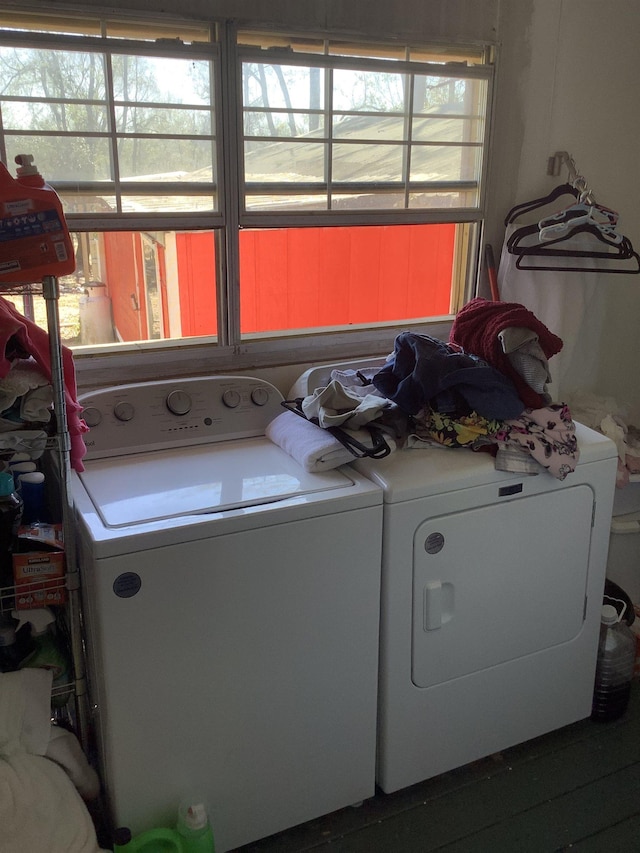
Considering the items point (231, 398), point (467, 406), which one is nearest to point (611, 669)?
point (467, 406)

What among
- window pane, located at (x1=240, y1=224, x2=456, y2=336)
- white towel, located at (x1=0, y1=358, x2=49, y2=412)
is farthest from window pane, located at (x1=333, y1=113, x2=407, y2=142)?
white towel, located at (x1=0, y1=358, x2=49, y2=412)

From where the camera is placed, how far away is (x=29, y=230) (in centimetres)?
138

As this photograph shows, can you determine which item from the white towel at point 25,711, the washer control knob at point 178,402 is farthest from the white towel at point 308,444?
the white towel at point 25,711

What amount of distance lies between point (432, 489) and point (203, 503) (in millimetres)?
526

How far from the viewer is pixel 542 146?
2445 mm

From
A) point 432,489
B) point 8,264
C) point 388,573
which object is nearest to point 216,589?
point 388,573

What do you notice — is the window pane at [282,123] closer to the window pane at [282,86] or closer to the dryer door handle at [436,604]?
the window pane at [282,86]

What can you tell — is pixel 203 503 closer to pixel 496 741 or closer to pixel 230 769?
pixel 230 769

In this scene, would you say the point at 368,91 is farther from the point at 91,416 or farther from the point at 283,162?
the point at 91,416

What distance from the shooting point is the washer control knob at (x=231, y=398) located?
82.0 inches

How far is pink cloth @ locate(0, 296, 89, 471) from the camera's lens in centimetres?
145

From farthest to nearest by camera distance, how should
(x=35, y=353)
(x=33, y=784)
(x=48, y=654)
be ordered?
(x=48, y=654), (x=33, y=784), (x=35, y=353)

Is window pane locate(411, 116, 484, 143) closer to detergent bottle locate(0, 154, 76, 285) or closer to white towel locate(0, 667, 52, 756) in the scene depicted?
detergent bottle locate(0, 154, 76, 285)

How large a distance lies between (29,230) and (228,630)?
0.89 meters
